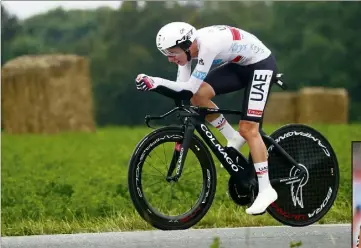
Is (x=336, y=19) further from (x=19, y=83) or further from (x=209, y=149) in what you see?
(x=209, y=149)

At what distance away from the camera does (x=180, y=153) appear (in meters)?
6.80

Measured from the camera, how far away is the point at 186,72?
686 cm

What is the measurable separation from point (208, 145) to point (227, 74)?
1.68 ft

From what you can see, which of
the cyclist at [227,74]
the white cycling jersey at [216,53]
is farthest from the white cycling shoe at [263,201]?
the white cycling jersey at [216,53]

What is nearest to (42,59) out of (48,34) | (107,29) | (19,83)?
(19,83)

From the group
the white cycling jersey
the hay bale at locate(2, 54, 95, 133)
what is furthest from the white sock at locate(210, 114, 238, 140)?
the hay bale at locate(2, 54, 95, 133)

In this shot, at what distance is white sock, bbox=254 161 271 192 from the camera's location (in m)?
A: 7.08

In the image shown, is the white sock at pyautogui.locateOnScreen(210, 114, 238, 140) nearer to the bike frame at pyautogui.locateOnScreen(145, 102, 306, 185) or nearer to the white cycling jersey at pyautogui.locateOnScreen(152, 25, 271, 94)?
the bike frame at pyautogui.locateOnScreen(145, 102, 306, 185)

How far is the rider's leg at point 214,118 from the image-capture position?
6.91 m

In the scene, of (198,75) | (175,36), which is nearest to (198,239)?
(198,75)

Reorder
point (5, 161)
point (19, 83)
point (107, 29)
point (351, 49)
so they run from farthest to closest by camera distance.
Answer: point (351, 49) < point (107, 29) < point (19, 83) < point (5, 161)

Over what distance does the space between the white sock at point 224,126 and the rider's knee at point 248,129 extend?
0.18m

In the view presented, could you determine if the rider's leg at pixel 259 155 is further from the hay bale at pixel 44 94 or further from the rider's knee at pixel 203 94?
the hay bale at pixel 44 94

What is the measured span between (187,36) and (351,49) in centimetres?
2948
